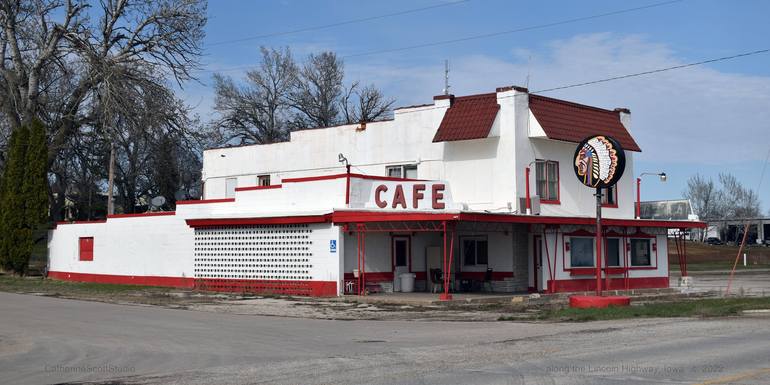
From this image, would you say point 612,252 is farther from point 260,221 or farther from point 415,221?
point 260,221

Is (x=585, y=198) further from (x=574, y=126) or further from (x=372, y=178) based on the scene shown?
(x=372, y=178)

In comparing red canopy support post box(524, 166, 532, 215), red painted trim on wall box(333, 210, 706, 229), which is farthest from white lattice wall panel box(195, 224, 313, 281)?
red canopy support post box(524, 166, 532, 215)

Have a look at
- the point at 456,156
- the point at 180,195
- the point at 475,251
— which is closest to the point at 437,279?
the point at 475,251

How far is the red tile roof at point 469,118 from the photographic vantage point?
116 feet

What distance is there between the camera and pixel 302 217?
1246 inches

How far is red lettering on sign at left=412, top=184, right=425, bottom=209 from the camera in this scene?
1289 inches

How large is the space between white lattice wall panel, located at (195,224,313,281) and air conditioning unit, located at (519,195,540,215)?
28.0 feet

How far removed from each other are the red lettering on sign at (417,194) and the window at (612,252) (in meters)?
9.98

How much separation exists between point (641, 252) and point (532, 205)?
8.51 m

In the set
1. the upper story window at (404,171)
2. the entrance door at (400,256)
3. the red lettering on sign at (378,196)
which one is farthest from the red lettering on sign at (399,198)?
the upper story window at (404,171)

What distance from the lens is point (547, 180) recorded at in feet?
121

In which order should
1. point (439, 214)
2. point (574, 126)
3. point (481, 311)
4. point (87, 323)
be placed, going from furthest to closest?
1. point (574, 126)
2. point (439, 214)
3. point (481, 311)
4. point (87, 323)

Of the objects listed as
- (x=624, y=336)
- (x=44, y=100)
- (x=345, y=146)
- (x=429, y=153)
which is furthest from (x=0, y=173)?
(x=624, y=336)

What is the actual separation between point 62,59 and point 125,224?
13.8 m
